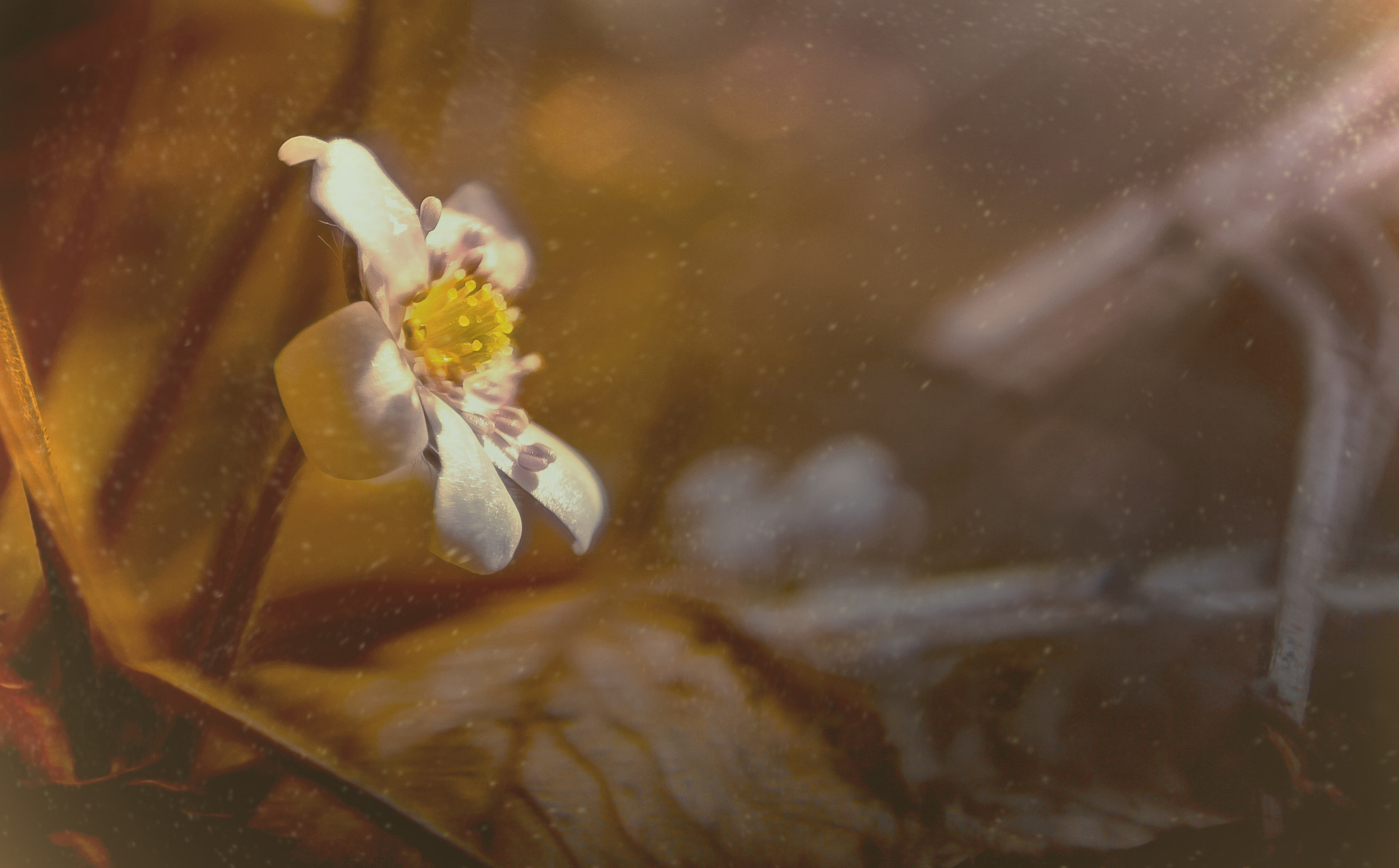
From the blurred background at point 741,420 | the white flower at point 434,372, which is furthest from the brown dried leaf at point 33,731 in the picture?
the white flower at point 434,372

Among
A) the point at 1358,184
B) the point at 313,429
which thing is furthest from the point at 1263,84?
the point at 313,429

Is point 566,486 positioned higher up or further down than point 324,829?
higher up

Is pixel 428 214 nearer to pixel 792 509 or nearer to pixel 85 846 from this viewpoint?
pixel 792 509

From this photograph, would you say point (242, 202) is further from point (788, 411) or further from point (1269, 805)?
point (1269, 805)

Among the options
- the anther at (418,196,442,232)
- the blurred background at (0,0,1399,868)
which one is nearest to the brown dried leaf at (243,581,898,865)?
the blurred background at (0,0,1399,868)

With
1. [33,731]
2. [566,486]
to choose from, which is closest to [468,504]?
[566,486]

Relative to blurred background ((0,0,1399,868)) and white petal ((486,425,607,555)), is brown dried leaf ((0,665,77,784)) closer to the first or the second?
blurred background ((0,0,1399,868))
